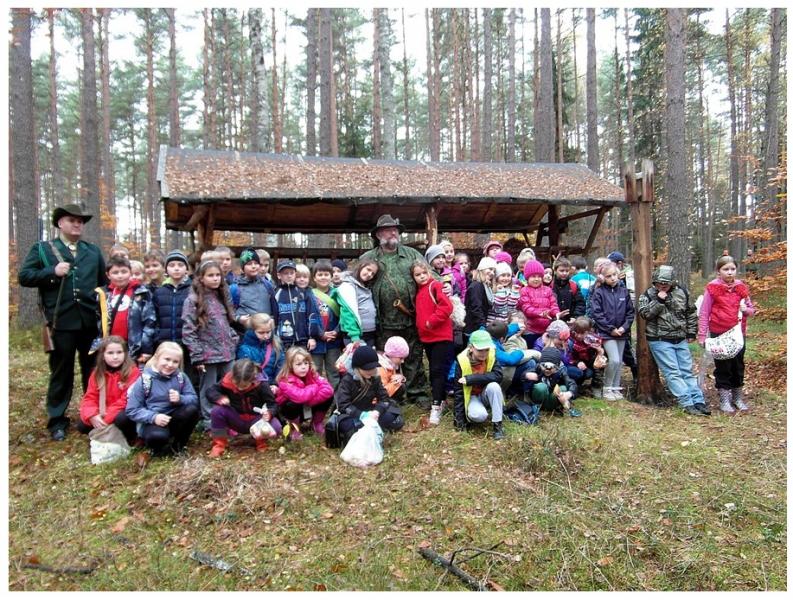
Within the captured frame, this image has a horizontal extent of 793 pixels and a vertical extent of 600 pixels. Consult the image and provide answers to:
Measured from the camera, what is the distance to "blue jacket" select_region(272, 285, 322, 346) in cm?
528

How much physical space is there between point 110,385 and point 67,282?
1.06 meters

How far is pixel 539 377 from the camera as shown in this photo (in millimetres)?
5285

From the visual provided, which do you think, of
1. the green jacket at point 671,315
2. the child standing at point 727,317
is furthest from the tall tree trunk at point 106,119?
the child standing at point 727,317

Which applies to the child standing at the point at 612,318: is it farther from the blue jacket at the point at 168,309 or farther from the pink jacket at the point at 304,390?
the blue jacket at the point at 168,309

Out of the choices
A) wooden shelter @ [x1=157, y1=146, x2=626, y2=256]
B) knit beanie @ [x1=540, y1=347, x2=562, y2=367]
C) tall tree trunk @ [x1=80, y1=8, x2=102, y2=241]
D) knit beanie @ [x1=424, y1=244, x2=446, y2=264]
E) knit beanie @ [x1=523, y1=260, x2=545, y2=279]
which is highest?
tall tree trunk @ [x1=80, y1=8, x2=102, y2=241]

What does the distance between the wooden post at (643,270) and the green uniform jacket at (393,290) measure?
2.49 metres

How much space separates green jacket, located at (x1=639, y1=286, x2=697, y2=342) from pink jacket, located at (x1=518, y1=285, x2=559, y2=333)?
1014 mm

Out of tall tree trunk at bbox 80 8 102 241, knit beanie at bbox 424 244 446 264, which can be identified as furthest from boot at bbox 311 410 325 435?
tall tree trunk at bbox 80 8 102 241

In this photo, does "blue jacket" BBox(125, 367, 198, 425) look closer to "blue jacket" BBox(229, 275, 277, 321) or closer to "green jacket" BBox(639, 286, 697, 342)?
"blue jacket" BBox(229, 275, 277, 321)

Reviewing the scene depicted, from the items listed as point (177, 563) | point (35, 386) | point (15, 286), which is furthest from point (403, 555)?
point (15, 286)

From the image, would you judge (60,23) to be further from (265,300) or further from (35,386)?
(265,300)

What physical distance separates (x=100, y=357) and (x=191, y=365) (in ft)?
2.65

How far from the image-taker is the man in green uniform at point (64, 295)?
457 centimetres

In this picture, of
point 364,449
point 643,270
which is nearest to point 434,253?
point 643,270
